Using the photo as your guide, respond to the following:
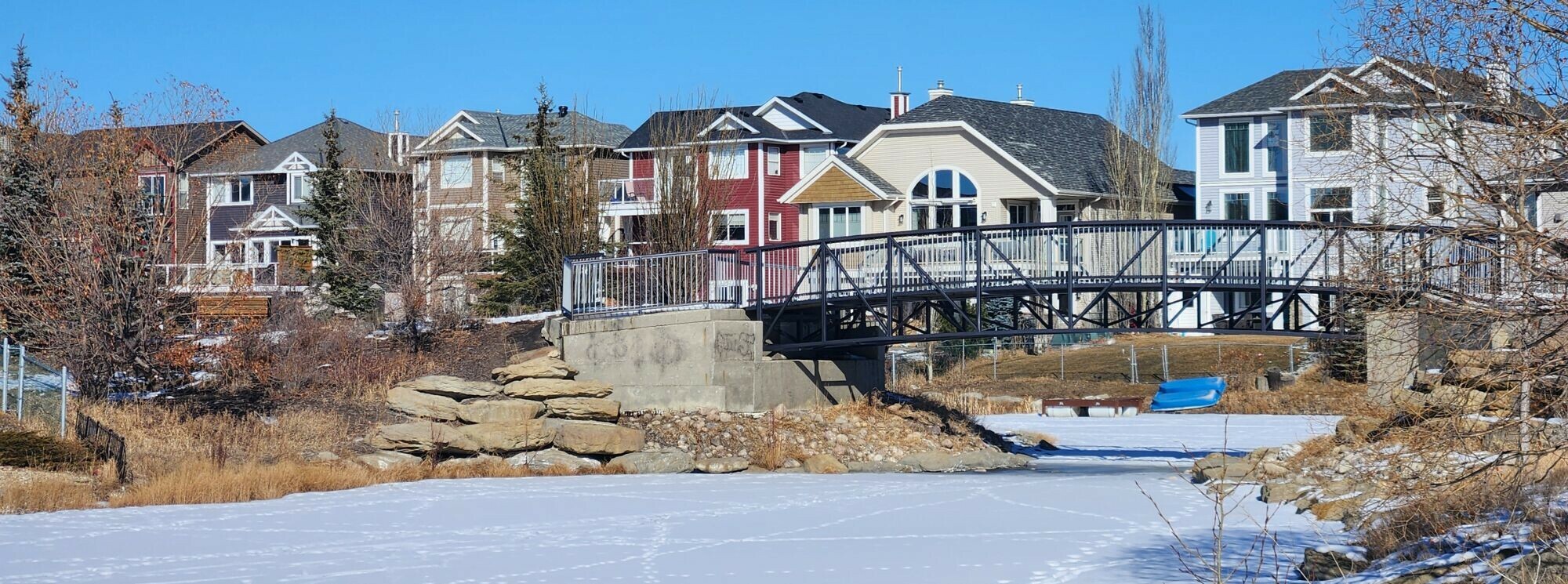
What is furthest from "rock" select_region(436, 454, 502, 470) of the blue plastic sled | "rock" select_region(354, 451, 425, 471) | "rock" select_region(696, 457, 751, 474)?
the blue plastic sled

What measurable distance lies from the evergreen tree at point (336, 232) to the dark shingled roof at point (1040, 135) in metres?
18.6

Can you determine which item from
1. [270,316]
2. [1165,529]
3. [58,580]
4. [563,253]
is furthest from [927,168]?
[58,580]

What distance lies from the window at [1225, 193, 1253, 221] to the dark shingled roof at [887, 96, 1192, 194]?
540cm

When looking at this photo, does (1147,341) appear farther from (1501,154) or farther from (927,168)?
(1501,154)

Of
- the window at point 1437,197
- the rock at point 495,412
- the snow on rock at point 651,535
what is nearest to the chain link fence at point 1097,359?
the rock at point 495,412

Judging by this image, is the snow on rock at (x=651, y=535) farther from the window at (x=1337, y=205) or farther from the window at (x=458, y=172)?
the window at (x=458, y=172)

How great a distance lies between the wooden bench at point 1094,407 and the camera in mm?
41875

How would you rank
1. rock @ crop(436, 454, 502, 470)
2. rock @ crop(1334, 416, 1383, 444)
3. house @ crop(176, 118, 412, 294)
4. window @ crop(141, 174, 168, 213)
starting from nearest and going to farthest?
rock @ crop(1334, 416, 1383, 444) < rock @ crop(436, 454, 502, 470) < window @ crop(141, 174, 168, 213) < house @ crop(176, 118, 412, 294)

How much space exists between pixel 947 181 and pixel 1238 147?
9.77 metres

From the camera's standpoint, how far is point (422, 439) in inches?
1097

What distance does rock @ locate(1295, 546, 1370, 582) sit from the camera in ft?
48.6

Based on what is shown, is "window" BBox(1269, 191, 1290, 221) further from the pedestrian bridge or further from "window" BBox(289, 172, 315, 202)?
"window" BBox(289, 172, 315, 202)

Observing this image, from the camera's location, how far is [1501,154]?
42.2 ft

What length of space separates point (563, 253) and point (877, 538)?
2945 centimetres
